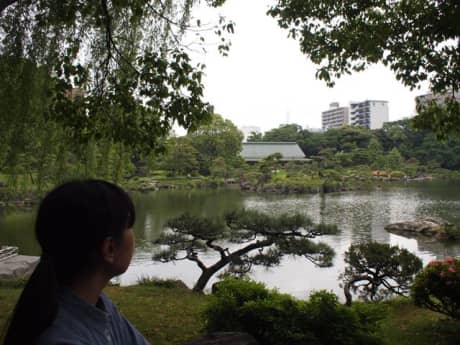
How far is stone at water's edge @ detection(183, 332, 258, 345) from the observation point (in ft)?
6.83

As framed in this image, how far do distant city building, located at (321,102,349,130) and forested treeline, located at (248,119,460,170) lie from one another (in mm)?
36000

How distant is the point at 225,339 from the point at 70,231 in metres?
1.67

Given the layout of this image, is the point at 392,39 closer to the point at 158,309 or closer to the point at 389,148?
the point at 158,309

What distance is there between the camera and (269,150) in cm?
3716

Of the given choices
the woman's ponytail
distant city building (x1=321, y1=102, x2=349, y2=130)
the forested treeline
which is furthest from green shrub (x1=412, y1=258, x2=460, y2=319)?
distant city building (x1=321, y1=102, x2=349, y2=130)

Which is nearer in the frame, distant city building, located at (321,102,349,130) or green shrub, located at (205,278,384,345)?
green shrub, located at (205,278,384,345)

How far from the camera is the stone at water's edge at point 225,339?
6.83 feet

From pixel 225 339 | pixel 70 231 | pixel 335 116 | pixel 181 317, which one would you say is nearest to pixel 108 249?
pixel 70 231

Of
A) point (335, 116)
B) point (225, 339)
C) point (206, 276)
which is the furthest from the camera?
point (335, 116)

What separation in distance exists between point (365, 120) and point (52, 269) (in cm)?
6713

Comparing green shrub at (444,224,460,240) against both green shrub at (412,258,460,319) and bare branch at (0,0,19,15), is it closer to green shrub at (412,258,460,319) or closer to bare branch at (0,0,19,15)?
green shrub at (412,258,460,319)

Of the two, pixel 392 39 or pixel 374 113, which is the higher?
pixel 374 113

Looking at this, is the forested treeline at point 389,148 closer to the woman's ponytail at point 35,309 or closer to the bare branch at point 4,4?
the bare branch at point 4,4

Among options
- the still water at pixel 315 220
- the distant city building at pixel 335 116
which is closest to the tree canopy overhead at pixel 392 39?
the still water at pixel 315 220
